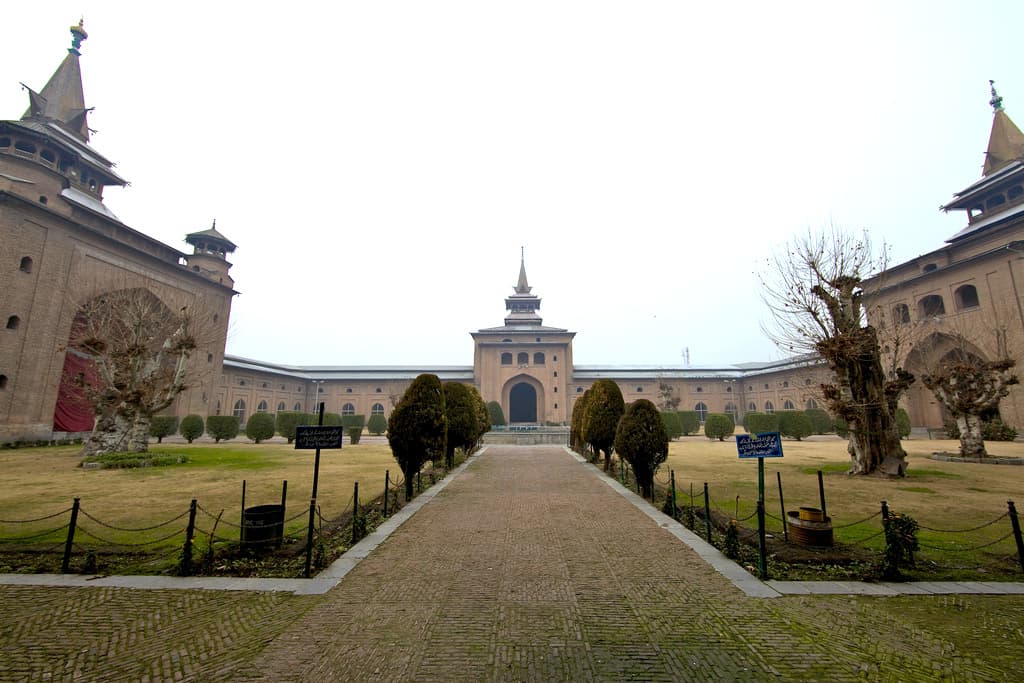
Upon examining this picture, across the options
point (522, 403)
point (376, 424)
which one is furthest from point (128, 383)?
point (522, 403)

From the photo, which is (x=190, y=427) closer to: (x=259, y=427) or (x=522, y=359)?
(x=259, y=427)

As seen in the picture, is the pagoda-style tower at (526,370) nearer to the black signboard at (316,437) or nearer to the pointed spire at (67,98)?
the pointed spire at (67,98)

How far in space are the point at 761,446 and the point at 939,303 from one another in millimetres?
41714

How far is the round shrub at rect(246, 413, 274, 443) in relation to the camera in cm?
2875

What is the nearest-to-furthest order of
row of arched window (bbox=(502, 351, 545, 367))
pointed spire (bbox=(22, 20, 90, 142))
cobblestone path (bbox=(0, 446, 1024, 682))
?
cobblestone path (bbox=(0, 446, 1024, 682))
pointed spire (bbox=(22, 20, 90, 142))
row of arched window (bbox=(502, 351, 545, 367))

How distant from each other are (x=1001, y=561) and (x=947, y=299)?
37.6 meters

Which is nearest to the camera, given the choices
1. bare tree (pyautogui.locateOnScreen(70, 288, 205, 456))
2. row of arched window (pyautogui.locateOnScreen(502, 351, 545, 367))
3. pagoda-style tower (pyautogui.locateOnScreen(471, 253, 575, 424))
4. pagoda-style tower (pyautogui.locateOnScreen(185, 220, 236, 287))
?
bare tree (pyautogui.locateOnScreen(70, 288, 205, 456))

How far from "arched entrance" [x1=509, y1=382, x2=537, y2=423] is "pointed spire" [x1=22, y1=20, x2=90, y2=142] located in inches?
1715

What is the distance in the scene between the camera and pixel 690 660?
3.62m

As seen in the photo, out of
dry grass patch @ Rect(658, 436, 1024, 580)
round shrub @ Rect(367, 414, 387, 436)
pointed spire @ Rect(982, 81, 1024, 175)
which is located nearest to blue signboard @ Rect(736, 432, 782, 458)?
dry grass patch @ Rect(658, 436, 1024, 580)

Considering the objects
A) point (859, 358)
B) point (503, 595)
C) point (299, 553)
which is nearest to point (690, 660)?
point (503, 595)

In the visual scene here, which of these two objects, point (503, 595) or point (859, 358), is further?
point (859, 358)

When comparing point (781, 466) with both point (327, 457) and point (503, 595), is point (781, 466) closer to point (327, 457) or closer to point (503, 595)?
point (503, 595)

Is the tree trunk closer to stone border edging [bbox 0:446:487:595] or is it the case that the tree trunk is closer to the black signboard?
stone border edging [bbox 0:446:487:595]
